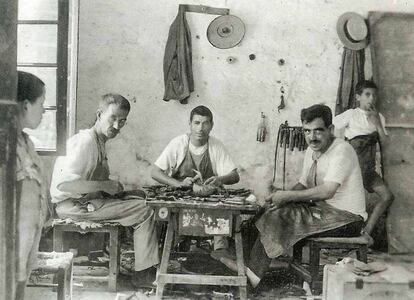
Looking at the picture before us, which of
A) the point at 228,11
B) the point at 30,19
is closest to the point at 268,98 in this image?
the point at 228,11

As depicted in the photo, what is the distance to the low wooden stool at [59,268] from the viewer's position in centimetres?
345

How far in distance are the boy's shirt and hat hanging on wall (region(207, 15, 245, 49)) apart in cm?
144

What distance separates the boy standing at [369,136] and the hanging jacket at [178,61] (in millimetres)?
1838

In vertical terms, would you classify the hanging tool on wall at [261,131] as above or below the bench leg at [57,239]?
above

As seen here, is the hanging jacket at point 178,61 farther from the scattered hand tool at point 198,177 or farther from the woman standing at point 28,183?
the woman standing at point 28,183

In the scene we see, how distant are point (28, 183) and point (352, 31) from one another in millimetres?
4225

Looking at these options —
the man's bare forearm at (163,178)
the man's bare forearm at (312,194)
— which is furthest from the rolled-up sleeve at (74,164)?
the man's bare forearm at (312,194)

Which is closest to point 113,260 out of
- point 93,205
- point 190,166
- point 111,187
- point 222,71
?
point 93,205

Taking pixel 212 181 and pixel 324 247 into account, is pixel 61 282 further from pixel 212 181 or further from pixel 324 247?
pixel 324 247

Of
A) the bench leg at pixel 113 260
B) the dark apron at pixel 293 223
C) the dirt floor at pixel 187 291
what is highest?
the dark apron at pixel 293 223

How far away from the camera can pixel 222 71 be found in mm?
6062

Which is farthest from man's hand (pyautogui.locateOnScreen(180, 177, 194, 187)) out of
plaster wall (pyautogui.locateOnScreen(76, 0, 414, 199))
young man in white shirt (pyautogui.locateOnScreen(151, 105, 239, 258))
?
plaster wall (pyautogui.locateOnScreen(76, 0, 414, 199))

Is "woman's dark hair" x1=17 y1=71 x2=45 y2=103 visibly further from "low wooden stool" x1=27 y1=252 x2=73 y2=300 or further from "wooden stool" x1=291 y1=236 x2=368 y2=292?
"wooden stool" x1=291 y1=236 x2=368 y2=292

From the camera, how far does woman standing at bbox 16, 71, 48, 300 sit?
3.06 metres
